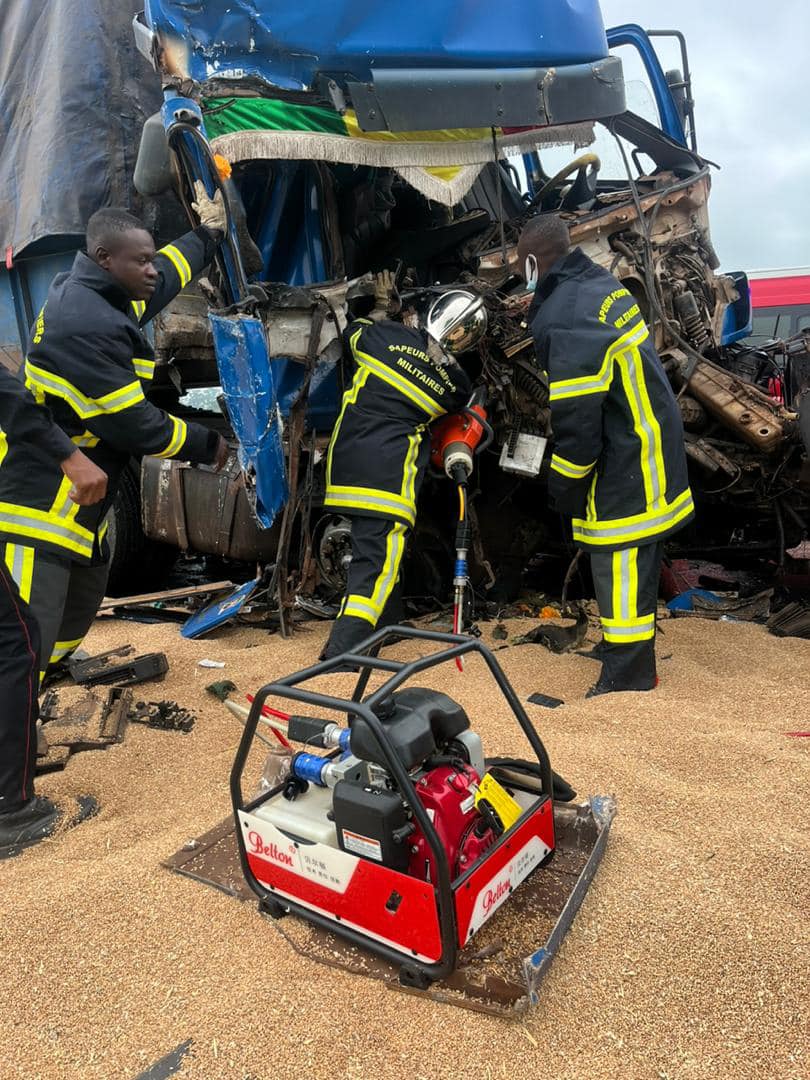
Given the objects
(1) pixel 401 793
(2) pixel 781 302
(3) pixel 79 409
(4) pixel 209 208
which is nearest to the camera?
(1) pixel 401 793

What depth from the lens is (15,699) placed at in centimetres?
231

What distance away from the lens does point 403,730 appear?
5.33 ft

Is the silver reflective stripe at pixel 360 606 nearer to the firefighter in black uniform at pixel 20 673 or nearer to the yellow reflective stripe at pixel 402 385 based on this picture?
the yellow reflective stripe at pixel 402 385

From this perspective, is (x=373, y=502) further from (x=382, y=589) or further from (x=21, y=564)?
(x=21, y=564)

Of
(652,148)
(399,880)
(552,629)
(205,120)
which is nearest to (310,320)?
(205,120)

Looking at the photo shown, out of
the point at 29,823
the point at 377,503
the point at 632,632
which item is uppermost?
the point at 377,503

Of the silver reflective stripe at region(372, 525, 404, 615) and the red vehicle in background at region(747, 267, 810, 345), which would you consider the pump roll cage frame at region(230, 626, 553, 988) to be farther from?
the red vehicle in background at region(747, 267, 810, 345)

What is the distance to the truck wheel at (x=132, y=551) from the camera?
5.20 metres

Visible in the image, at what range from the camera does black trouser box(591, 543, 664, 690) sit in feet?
10.8

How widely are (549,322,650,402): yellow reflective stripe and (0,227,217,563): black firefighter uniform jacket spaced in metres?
1.52

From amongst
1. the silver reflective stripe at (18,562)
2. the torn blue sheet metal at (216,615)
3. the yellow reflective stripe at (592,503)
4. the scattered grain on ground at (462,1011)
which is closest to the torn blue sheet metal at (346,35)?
the yellow reflective stripe at (592,503)

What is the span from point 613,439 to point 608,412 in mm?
117

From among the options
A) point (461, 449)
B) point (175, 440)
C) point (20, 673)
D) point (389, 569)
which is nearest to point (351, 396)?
point (461, 449)

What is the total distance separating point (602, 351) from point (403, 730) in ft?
6.62
